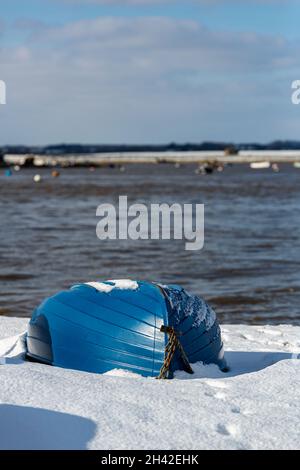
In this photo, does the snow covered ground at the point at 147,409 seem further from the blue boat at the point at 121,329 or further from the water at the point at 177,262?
the water at the point at 177,262

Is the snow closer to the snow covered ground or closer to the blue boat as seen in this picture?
the blue boat

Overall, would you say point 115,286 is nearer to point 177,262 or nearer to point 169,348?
point 169,348

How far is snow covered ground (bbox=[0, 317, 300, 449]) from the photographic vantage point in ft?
15.8

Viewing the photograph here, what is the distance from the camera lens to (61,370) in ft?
20.1

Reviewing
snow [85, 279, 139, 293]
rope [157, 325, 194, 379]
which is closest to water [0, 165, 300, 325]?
snow [85, 279, 139, 293]

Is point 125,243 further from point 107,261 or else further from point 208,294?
point 208,294

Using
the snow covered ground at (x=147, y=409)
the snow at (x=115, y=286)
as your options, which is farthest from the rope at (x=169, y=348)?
the snow at (x=115, y=286)

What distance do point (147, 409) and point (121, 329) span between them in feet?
3.87

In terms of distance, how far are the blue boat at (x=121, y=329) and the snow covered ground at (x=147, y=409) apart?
157mm

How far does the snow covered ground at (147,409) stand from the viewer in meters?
4.80

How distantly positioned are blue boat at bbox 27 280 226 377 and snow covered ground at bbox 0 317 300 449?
16 centimetres

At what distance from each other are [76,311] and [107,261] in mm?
10610

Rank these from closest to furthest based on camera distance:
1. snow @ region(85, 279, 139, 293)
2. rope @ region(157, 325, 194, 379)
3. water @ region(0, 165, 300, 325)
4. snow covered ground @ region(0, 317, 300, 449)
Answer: snow covered ground @ region(0, 317, 300, 449)
rope @ region(157, 325, 194, 379)
snow @ region(85, 279, 139, 293)
water @ region(0, 165, 300, 325)
